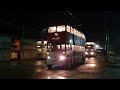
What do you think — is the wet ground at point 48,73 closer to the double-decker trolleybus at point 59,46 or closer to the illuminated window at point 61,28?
the double-decker trolleybus at point 59,46

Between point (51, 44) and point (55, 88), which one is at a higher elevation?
point (51, 44)

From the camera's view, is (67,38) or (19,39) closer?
(67,38)

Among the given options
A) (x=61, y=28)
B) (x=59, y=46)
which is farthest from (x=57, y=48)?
(x=61, y=28)

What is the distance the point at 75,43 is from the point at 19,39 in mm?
20167

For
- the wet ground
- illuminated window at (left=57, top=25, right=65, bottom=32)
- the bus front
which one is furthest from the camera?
illuminated window at (left=57, top=25, right=65, bottom=32)

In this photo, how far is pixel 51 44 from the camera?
99.4 feet

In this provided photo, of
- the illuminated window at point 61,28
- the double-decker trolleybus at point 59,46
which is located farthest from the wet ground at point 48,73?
the illuminated window at point 61,28

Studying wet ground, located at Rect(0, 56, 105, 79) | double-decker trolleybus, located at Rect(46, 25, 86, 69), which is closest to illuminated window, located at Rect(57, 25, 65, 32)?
double-decker trolleybus, located at Rect(46, 25, 86, 69)

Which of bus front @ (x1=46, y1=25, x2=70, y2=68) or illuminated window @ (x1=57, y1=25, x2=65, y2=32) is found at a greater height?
illuminated window @ (x1=57, y1=25, x2=65, y2=32)

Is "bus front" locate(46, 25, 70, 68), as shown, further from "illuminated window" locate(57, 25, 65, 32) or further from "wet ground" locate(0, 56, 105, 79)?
"wet ground" locate(0, 56, 105, 79)

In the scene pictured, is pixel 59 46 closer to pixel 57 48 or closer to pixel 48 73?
pixel 57 48

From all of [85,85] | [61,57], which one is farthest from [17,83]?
[61,57]

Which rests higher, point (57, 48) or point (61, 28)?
point (61, 28)

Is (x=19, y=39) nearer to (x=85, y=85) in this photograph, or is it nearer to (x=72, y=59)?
(x=72, y=59)
